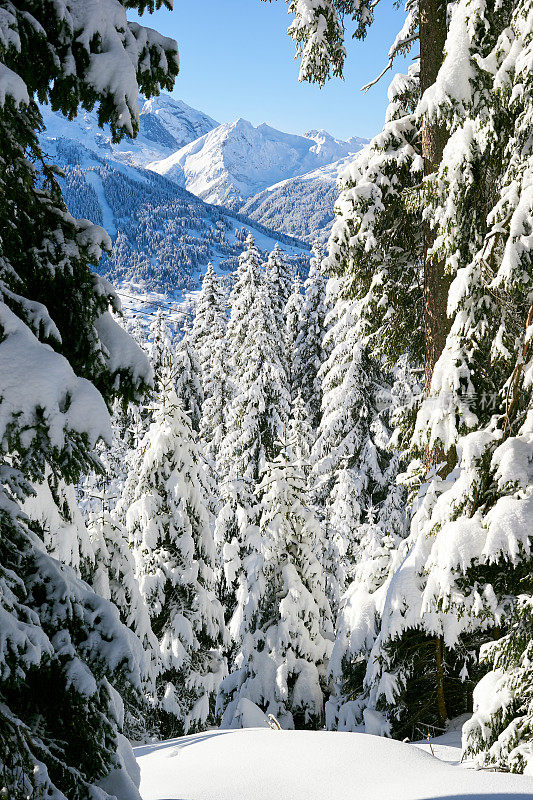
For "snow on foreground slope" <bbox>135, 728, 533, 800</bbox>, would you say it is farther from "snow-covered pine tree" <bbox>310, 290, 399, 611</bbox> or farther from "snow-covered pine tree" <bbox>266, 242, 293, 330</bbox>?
"snow-covered pine tree" <bbox>266, 242, 293, 330</bbox>

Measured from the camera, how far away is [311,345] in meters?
25.3

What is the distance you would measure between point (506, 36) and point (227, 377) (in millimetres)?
21480

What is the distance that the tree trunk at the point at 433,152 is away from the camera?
606cm

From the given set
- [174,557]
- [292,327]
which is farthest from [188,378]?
[174,557]

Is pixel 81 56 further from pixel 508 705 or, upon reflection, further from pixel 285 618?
pixel 285 618

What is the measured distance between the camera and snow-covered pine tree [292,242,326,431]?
24906 mm

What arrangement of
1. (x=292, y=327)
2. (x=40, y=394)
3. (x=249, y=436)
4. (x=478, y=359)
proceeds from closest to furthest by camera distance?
(x=40, y=394), (x=478, y=359), (x=249, y=436), (x=292, y=327)

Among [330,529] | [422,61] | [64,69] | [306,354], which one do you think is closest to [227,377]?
[306,354]

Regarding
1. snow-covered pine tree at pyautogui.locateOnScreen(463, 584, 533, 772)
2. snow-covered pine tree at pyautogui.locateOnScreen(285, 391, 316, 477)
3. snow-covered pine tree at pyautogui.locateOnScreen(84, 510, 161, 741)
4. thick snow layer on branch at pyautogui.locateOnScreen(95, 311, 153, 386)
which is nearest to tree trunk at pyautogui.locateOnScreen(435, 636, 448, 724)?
snow-covered pine tree at pyautogui.locateOnScreen(463, 584, 533, 772)

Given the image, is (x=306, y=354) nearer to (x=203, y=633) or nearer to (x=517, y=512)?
(x=203, y=633)

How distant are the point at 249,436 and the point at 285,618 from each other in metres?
9.52

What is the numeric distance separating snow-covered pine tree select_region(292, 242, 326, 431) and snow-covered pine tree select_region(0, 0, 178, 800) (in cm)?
2168

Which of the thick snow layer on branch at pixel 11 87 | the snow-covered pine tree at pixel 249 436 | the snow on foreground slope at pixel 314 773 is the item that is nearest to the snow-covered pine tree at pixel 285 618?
the snow-covered pine tree at pixel 249 436

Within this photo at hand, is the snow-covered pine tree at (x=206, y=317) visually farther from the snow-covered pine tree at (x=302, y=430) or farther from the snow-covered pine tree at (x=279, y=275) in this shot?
the snow-covered pine tree at (x=302, y=430)
